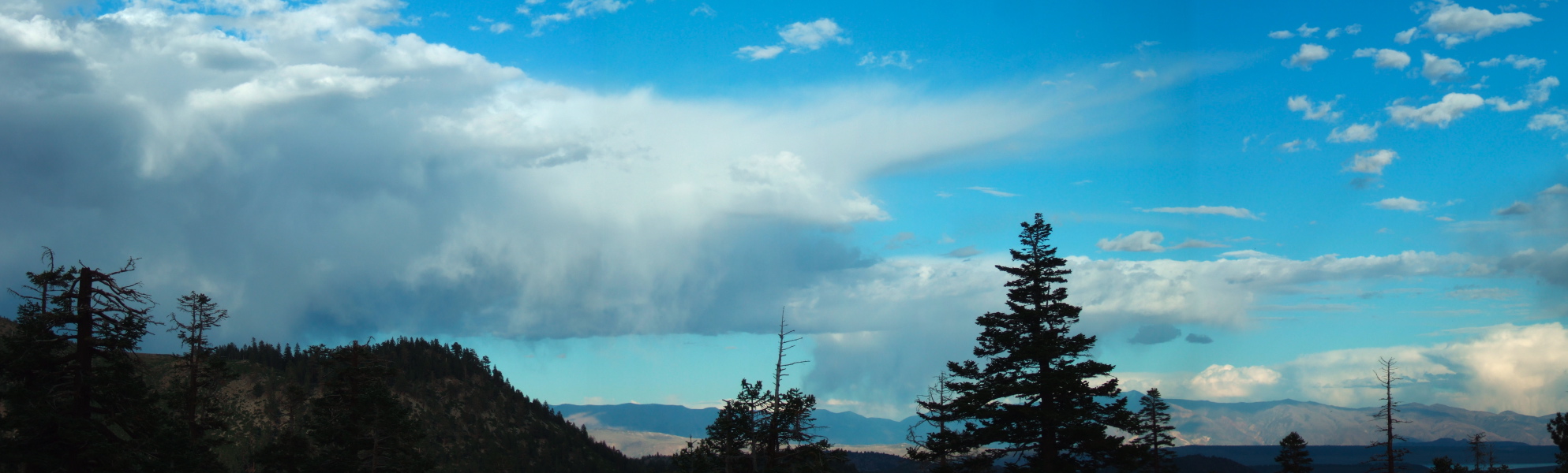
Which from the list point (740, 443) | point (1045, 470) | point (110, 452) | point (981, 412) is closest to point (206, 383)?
point (110, 452)

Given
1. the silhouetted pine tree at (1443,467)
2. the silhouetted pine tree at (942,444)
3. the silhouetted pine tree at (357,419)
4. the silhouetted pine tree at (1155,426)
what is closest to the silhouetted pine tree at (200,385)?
the silhouetted pine tree at (357,419)

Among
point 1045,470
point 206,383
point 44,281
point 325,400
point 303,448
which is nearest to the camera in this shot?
point 44,281

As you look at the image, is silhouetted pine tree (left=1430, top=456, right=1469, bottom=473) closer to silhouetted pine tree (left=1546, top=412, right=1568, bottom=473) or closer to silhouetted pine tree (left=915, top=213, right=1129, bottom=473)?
silhouetted pine tree (left=1546, top=412, right=1568, bottom=473)

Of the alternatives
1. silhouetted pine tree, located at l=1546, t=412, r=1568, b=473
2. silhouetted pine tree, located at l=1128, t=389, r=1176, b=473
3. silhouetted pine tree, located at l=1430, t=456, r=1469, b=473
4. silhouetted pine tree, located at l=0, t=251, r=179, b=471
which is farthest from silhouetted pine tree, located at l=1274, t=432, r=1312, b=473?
silhouetted pine tree, located at l=0, t=251, r=179, b=471

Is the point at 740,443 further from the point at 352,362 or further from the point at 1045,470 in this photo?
the point at 352,362

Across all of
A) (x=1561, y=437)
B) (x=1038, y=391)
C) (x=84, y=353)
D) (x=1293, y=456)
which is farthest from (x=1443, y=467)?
(x=84, y=353)

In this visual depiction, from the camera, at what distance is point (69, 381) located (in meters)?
26.6

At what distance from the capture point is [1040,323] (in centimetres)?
4391

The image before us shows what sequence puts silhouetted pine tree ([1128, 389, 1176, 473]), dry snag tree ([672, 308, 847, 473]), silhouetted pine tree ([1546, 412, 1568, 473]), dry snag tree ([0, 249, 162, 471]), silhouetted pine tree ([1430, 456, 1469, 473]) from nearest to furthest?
dry snag tree ([0, 249, 162, 471]) < dry snag tree ([672, 308, 847, 473]) < silhouetted pine tree ([1546, 412, 1568, 473]) < silhouetted pine tree ([1128, 389, 1176, 473]) < silhouetted pine tree ([1430, 456, 1469, 473])

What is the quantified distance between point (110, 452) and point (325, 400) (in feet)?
62.1

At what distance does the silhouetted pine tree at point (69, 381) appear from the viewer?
2606cm

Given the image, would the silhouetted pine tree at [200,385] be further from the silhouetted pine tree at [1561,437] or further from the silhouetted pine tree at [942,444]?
the silhouetted pine tree at [1561,437]

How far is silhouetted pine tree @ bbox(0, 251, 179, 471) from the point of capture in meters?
26.1

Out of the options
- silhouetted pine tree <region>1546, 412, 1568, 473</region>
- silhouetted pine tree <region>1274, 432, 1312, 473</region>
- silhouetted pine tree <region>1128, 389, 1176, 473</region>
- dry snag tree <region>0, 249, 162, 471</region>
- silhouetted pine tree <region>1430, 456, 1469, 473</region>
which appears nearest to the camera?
dry snag tree <region>0, 249, 162, 471</region>
